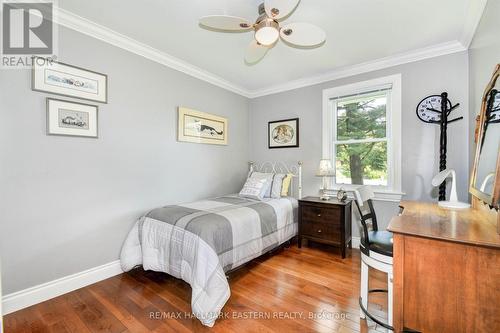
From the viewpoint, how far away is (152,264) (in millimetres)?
2256

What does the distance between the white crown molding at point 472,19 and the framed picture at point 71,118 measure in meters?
3.47

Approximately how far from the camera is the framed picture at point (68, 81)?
1955 millimetres


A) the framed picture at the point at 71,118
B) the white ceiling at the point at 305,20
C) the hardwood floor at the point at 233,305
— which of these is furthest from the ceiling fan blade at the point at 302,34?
the hardwood floor at the point at 233,305

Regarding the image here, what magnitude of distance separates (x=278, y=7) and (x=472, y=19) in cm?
183

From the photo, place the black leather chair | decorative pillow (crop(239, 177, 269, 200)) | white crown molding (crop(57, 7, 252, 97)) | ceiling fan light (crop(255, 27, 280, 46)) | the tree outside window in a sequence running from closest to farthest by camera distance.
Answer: the black leather chair, ceiling fan light (crop(255, 27, 280, 46)), white crown molding (crop(57, 7, 252, 97)), the tree outside window, decorative pillow (crop(239, 177, 269, 200))

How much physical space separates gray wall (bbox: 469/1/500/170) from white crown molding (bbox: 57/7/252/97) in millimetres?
2926

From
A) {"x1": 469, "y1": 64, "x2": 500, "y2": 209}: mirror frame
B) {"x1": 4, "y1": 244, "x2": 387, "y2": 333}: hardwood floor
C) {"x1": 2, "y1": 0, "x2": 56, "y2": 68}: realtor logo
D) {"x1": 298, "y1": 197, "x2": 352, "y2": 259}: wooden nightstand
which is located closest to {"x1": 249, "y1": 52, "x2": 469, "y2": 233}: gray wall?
{"x1": 298, "y1": 197, "x2": 352, "y2": 259}: wooden nightstand

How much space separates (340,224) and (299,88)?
2.18 meters

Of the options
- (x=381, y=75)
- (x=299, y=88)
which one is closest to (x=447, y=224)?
(x=381, y=75)

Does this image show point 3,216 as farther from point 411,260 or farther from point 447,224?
point 447,224

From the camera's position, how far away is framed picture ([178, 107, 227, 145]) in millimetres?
3096

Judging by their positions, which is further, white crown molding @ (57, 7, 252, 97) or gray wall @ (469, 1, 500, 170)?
white crown molding @ (57, 7, 252, 97)

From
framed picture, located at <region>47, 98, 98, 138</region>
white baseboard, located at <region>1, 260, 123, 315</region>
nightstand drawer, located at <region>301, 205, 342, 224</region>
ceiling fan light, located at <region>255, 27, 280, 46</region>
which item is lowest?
white baseboard, located at <region>1, 260, 123, 315</region>

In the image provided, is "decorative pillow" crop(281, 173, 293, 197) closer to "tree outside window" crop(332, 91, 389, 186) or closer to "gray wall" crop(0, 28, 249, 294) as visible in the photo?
"tree outside window" crop(332, 91, 389, 186)
